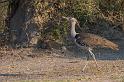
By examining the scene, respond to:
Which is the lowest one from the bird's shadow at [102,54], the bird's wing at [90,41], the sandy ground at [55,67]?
the bird's shadow at [102,54]

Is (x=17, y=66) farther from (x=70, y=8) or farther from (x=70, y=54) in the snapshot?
(x=70, y=8)

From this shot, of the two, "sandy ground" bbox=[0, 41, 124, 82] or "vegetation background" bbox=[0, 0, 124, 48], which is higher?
"vegetation background" bbox=[0, 0, 124, 48]

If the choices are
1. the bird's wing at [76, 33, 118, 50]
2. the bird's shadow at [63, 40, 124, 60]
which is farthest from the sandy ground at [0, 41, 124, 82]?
the bird's wing at [76, 33, 118, 50]

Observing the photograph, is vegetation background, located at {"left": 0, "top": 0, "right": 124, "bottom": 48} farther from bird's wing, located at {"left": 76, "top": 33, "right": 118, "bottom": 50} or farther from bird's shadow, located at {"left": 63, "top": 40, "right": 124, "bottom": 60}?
bird's wing, located at {"left": 76, "top": 33, "right": 118, "bottom": 50}

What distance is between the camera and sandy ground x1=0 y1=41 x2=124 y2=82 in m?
11.6

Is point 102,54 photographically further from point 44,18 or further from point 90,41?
point 90,41

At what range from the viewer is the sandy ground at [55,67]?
11594mm

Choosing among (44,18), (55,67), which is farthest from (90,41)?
(44,18)

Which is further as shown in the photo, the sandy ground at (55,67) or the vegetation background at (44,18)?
the vegetation background at (44,18)

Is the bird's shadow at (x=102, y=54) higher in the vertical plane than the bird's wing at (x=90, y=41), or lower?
lower

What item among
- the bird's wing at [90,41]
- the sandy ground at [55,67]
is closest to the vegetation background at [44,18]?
the sandy ground at [55,67]

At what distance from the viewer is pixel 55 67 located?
13250 millimetres

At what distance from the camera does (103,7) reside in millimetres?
17234

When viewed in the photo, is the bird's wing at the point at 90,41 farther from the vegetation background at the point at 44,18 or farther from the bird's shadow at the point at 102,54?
the vegetation background at the point at 44,18
